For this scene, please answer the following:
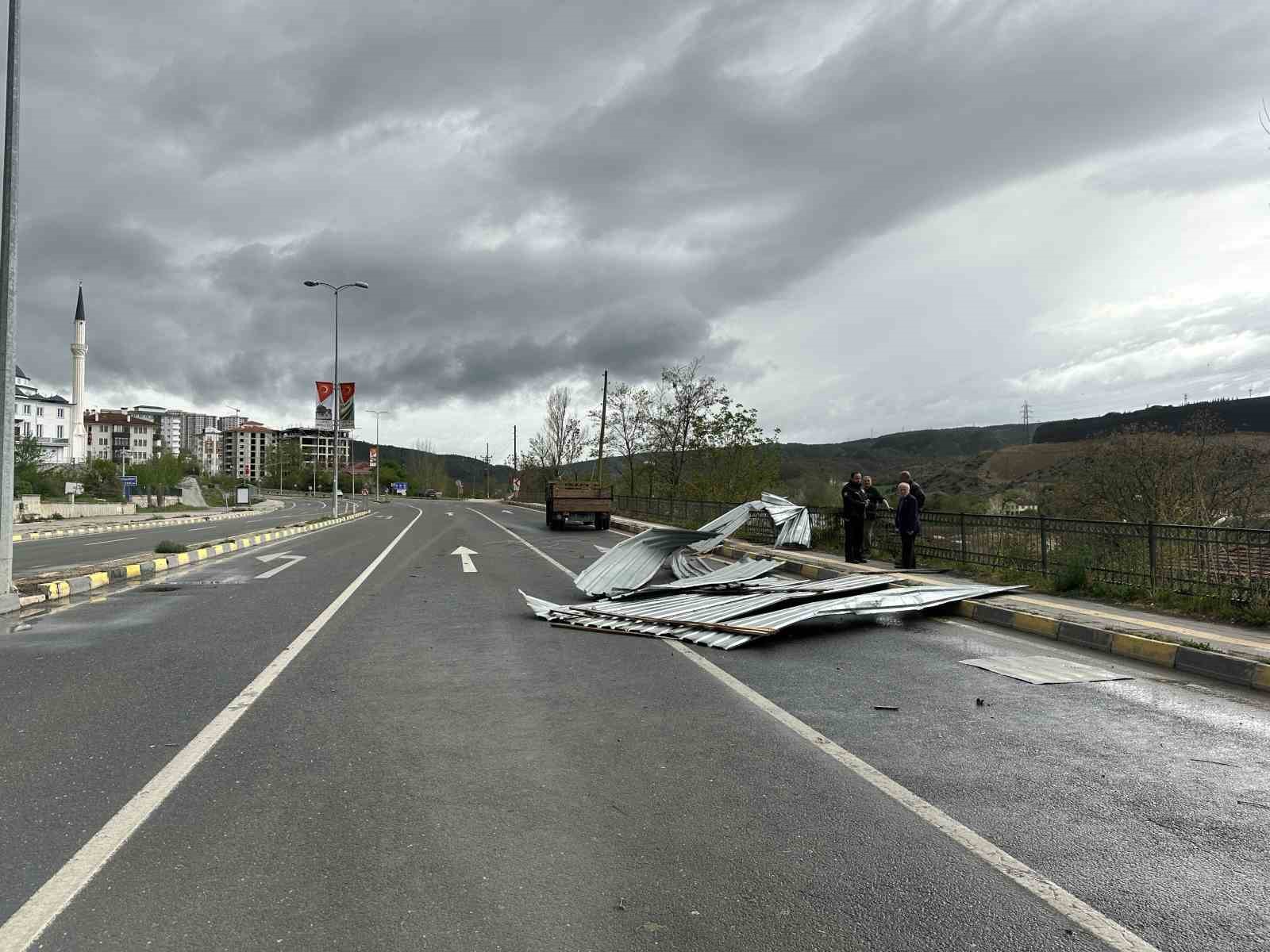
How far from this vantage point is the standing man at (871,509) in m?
15.6

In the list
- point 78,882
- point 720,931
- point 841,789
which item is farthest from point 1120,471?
point 78,882

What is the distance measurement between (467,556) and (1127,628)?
13.0m

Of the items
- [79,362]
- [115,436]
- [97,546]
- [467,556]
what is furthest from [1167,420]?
[115,436]

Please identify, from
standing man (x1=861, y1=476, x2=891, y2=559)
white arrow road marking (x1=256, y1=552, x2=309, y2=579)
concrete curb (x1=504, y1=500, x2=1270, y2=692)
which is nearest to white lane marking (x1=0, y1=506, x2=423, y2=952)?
concrete curb (x1=504, y1=500, x2=1270, y2=692)

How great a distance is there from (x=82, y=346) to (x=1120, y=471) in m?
111

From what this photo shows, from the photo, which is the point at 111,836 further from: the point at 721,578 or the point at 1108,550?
the point at 1108,550

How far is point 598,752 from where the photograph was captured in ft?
14.9

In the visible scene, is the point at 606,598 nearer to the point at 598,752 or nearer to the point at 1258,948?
the point at 598,752

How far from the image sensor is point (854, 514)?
15.3 meters

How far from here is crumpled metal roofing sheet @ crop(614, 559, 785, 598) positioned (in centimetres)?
1130

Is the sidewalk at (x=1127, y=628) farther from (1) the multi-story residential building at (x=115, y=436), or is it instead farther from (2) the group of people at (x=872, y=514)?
(1) the multi-story residential building at (x=115, y=436)

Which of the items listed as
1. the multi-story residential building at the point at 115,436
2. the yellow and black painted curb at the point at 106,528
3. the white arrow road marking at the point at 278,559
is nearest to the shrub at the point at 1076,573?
the white arrow road marking at the point at 278,559

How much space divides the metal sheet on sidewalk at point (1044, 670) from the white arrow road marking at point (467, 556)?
9676mm

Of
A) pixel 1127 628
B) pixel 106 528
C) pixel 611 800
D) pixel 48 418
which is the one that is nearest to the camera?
pixel 611 800
